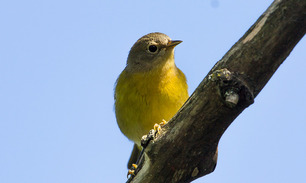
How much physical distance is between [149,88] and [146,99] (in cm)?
20

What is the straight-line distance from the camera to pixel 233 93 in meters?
3.44

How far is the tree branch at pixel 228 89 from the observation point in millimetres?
3387

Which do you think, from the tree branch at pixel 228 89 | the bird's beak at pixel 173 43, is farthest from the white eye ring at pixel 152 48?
the tree branch at pixel 228 89

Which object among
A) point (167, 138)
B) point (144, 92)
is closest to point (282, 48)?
point (167, 138)

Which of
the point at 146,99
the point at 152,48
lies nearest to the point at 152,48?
the point at 152,48

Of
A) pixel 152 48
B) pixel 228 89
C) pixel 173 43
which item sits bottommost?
pixel 228 89

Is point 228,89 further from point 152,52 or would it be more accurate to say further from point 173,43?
point 152,52

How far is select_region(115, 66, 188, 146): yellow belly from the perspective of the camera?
584 cm

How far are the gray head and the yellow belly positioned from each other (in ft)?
0.77

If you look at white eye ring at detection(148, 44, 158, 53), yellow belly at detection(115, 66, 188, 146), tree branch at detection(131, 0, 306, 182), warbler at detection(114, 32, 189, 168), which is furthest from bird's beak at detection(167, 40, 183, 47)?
tree branch at detection(131, 0, 306, 182)

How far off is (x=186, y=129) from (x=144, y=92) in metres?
2.23

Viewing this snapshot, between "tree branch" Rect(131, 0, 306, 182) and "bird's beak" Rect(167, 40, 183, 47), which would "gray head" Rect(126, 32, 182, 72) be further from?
"tree branch" Rect(131, 0, 306, 182)

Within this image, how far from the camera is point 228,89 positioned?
3.46m

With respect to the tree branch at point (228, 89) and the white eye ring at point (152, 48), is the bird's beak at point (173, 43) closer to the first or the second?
the white eye ring at point (152, 48)
